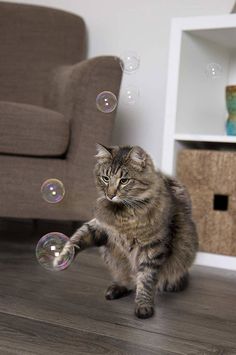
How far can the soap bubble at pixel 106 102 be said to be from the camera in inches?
66.4

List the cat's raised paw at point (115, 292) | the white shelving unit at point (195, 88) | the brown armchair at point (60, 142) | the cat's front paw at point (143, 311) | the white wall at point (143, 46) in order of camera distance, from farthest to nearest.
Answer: the white wall at point (143, 46)
the white shelving unit at point (195, 88)
the brown armchair at point (60, 142)
the cat's raised paw at point (115, 292)
the cat's front paw at point (143, 311)

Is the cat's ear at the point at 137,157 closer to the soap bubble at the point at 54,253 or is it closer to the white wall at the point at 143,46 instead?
the soap bubble at the point at 54,253

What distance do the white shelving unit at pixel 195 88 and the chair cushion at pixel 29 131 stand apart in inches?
17.0

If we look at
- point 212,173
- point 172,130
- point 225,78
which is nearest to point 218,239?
point 212,173

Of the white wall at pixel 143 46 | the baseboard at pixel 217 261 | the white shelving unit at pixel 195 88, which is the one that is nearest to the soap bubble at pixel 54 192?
the white shelving unit at pixel 195 88

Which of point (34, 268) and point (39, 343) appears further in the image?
point (34, 268)

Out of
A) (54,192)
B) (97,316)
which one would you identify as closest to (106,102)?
(54,192)

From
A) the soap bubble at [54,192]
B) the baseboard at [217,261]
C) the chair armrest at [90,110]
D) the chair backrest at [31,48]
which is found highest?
the chair backrest at [31,48]

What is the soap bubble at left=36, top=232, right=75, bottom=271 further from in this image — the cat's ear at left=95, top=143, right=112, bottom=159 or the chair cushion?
the chair cushion

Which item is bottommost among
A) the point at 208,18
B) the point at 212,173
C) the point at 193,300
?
the point at 193,300

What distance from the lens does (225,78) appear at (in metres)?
2.29

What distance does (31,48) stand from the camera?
252 centimetres

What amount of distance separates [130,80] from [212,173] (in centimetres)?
84

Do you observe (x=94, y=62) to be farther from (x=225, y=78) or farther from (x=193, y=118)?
(x=225, y=78)
